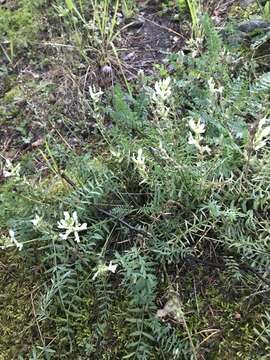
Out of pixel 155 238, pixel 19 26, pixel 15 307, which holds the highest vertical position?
pixel 19 26

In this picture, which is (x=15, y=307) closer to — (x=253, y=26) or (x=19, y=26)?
(x=253, y=26)

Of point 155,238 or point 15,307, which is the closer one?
point 155,238

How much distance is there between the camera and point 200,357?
1.96 meters

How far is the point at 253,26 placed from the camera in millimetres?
3059

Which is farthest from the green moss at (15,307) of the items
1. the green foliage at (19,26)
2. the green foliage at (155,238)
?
the green foliage at (19,26)

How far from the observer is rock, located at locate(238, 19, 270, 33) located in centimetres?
302

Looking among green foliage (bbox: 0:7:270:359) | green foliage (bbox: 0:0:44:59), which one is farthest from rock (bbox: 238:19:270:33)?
green foliage (bbox: 0:0:44:59)

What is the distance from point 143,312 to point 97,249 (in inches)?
15.4

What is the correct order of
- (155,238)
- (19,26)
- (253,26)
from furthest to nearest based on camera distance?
1. (19,26)
2. (253,26)
3. (155,238)

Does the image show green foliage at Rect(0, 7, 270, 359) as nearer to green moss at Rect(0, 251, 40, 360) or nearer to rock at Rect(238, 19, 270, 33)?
green moss at Rect(0, 251, 40, 360)

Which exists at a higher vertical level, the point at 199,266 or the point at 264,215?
the point at 264,215

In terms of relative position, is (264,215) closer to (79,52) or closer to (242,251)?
(242,251)

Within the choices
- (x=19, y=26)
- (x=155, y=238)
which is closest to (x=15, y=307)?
(x=155, y=238)

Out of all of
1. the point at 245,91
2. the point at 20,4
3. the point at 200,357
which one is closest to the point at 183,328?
the point at 200,357
